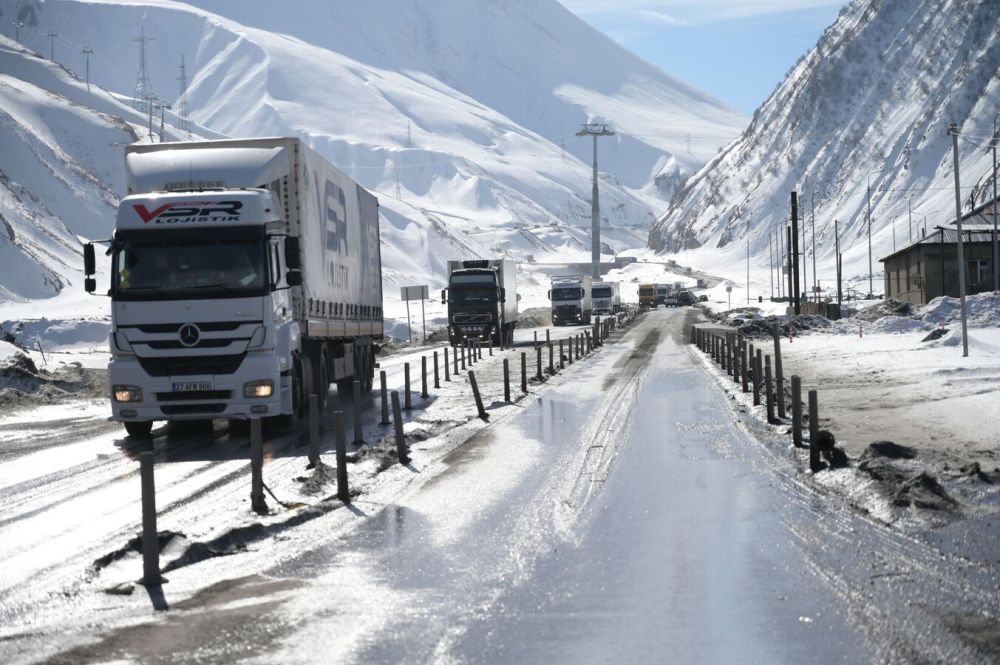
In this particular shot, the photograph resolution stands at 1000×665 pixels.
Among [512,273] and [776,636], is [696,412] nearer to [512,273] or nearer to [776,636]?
[776,636]

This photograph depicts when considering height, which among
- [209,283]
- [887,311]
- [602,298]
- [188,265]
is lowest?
[887,311]

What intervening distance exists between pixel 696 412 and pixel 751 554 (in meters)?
13.5

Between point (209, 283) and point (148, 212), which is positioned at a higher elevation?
point (148, 212)

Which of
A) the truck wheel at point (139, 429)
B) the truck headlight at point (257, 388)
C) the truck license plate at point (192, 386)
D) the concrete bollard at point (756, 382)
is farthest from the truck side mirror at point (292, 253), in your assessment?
the concrete bollard at point (756, 382)

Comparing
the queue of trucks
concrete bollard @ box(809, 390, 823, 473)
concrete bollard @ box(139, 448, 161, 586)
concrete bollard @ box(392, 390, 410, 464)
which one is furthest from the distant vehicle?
concrete bollard @ box(139, 448, 161, 586)

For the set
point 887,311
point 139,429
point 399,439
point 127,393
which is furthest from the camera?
point 887,311

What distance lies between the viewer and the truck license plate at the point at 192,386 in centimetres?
1930

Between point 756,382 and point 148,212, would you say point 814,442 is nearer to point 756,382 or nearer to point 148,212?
point 756,382

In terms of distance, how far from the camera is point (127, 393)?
64.0ft

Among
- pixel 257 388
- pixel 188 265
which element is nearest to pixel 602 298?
pixel 257 388

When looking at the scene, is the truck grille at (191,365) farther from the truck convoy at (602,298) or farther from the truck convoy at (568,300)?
the truck convoy at (602,298)

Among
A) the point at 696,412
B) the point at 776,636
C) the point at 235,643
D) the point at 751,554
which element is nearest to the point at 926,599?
the point at 776,636

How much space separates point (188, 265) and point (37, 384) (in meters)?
14.1

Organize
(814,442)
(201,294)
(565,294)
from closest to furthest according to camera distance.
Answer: (814,442)
(201,294)
(565,294)
